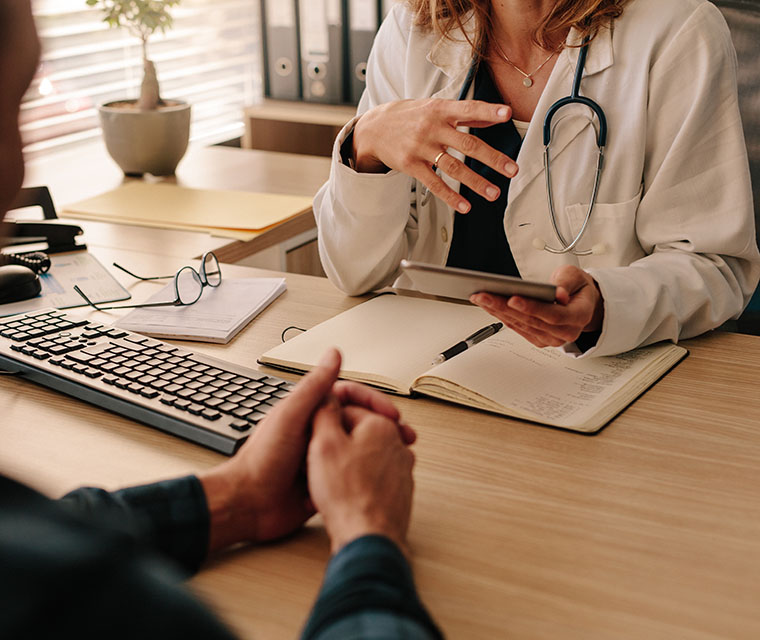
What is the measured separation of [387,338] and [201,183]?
1022mm

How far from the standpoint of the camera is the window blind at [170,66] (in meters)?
2.38

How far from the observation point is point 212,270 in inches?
53.9

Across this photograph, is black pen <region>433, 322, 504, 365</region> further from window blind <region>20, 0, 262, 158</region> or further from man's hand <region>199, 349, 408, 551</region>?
window blind <region>20, 0, 262, 158</region>

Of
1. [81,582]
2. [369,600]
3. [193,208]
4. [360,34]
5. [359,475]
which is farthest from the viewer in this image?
[360,34]

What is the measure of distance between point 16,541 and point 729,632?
1.53 feet

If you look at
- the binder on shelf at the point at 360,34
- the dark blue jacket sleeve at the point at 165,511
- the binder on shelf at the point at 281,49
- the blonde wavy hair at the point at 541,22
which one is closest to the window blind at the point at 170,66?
the binder on shelf at the point at 281,49

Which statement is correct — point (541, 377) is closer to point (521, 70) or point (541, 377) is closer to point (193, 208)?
point (521, 70)

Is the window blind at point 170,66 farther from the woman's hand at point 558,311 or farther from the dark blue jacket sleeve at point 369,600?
the dark blue jacket sleeve at point 369,600

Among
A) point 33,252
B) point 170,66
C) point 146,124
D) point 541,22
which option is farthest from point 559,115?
point 170,66

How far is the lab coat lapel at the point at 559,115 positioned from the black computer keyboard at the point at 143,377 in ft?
1.90

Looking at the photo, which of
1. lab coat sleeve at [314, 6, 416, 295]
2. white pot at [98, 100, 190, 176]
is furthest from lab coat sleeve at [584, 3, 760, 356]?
white pot at [98, 100, 190, 176]

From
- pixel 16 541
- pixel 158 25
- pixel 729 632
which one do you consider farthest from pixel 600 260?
pixel 158 25

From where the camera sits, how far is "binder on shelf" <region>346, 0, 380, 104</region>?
2406 millimetres

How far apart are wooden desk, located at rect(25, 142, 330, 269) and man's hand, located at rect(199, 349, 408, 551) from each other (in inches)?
31.3
